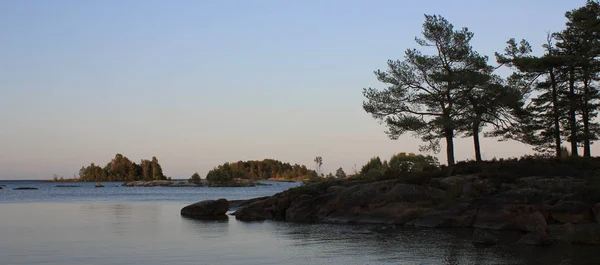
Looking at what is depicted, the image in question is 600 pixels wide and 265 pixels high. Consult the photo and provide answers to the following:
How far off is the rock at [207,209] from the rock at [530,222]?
2430 centimetres

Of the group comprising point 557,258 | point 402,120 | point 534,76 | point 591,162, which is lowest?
point 557,258

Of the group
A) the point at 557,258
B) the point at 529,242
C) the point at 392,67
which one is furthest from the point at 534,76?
the point at 557,258

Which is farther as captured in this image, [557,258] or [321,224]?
[321,224]

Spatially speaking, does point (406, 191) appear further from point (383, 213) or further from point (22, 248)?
point (22, 248)

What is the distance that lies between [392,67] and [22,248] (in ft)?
106

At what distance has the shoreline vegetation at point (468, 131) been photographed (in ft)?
110

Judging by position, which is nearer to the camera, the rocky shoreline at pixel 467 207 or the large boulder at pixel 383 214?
the rocky shoreline at pixel 467 207

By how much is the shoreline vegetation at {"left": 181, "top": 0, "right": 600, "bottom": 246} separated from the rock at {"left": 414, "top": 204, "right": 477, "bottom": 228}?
6 cm

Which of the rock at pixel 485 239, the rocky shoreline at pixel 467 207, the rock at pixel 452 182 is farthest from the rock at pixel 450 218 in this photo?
the rock at pixel 485 239

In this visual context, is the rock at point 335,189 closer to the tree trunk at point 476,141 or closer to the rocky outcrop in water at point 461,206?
the rocky outcrop in water at point 461,206

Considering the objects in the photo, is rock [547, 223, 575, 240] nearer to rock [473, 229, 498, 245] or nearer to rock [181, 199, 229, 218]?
rock [473, 229, 498, 245]

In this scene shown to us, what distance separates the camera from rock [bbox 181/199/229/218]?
1762 inches

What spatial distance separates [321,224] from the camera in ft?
114

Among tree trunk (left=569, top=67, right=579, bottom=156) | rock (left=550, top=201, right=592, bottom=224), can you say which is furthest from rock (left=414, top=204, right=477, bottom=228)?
tree trunk (left=569, top=67, right=579, bottom=156)
